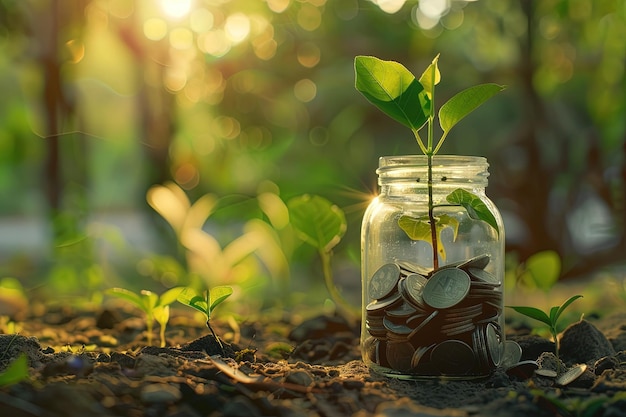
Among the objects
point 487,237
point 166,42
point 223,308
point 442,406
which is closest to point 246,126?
point 166,42

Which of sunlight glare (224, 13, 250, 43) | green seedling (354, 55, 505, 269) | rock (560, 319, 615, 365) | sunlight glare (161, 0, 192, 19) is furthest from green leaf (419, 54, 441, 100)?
sunlight glare (224, 13, 250, 43)

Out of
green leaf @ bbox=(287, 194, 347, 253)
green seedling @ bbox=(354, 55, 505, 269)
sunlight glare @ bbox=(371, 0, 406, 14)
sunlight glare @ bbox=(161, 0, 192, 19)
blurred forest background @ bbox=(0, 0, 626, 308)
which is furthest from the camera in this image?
blurred forest background @ bbox=(0, 0, 626, 308)

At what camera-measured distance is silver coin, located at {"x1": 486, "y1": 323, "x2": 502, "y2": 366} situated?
1055mm

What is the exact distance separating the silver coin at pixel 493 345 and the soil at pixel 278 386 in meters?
0.03

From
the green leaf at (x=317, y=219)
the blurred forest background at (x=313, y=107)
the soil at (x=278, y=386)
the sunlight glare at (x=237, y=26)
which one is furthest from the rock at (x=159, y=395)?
the sunlight glare at (x=237, y=26)

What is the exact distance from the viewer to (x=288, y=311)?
1.91 m

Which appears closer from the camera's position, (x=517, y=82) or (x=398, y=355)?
(x=398, y=355)

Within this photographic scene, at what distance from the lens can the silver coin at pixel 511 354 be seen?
1.12 meters

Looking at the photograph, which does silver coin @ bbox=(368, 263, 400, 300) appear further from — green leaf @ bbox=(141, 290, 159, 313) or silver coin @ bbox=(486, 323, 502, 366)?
green leaf @ bbox=(141, 290, 159, 313)

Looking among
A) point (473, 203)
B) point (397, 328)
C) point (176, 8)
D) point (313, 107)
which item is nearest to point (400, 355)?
point (397, 328)

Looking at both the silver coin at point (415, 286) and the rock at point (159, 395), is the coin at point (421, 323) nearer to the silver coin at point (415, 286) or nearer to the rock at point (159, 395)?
the silver coin at point (415, 286)

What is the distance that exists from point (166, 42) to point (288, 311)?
1135 millimetres

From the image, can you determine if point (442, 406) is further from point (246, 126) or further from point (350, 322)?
point (246, 126)

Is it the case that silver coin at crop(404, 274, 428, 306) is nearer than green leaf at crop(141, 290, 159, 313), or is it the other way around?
silver coin at crop(404, 274, 428, 306)
